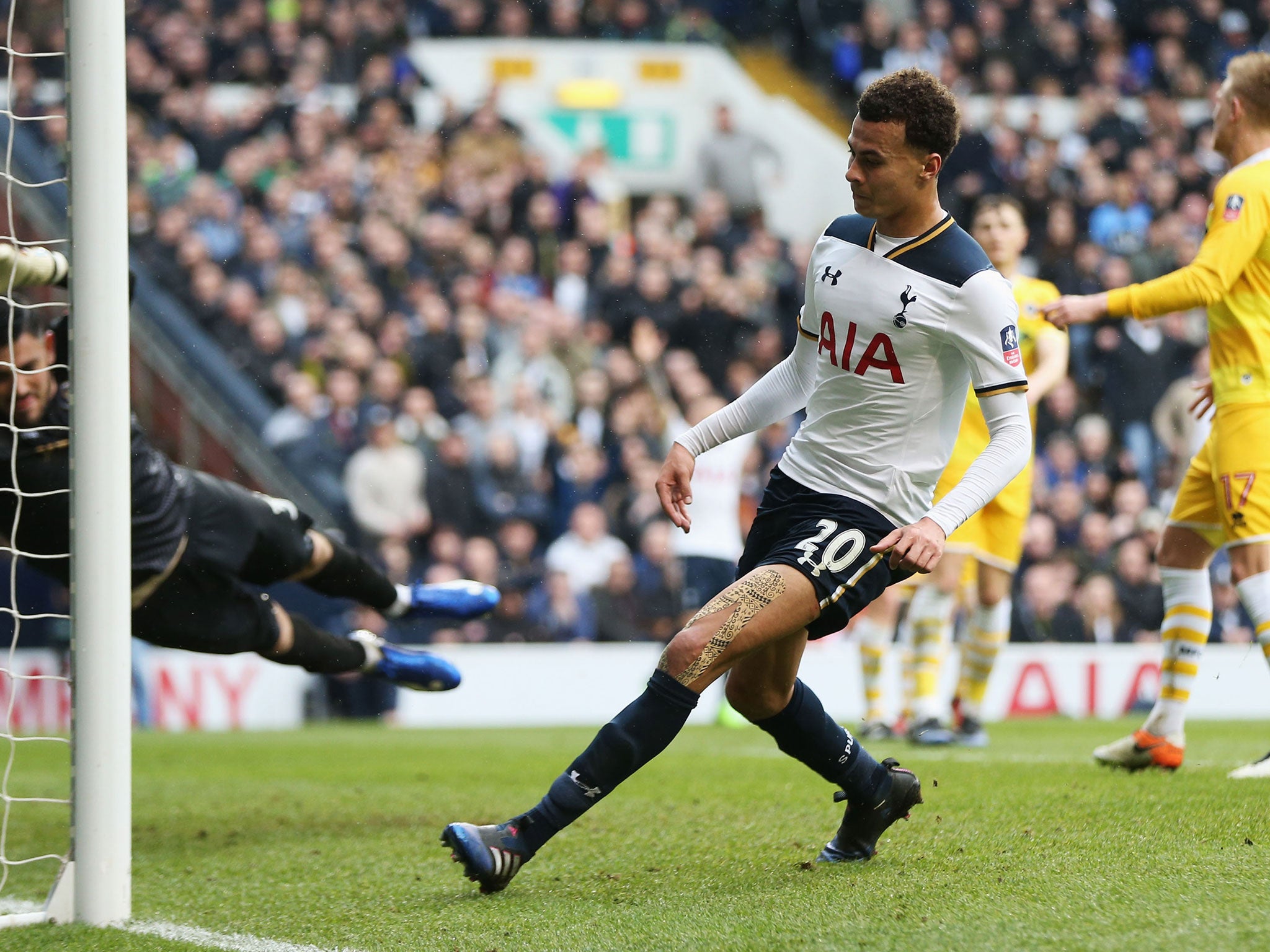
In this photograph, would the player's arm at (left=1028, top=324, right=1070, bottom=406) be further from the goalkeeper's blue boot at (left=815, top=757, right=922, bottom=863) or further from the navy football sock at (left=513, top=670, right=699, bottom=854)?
the navy football sock at (left=513, top=670, right=699, bottom=854)

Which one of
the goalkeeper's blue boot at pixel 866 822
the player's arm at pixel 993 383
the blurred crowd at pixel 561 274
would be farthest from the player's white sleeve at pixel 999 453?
the blurred crowd at pixel 561 274

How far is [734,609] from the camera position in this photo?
352 cm

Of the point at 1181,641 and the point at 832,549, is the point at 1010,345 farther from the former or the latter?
the point at 1181,641

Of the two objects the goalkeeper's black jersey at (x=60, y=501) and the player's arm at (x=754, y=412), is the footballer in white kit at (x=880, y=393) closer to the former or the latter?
the player's arm at (x=754, y=412)

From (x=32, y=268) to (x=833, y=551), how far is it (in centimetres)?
243

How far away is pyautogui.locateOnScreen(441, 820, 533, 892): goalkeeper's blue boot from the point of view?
3.51 meters

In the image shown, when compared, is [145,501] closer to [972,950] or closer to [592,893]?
[592,893]

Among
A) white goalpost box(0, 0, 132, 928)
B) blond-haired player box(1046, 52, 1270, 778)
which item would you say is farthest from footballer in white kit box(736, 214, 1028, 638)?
white goalpost box(0, 0, 132, 928)

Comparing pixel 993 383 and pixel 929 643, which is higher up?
pixel 993 383

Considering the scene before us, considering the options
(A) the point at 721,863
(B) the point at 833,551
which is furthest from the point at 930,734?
(B) the point at 833,551

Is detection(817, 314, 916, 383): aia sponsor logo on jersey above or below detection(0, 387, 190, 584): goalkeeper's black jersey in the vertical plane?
above

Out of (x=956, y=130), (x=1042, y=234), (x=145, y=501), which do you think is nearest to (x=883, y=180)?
(x=956, y=130)

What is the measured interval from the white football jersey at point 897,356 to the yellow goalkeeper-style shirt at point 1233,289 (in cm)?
131

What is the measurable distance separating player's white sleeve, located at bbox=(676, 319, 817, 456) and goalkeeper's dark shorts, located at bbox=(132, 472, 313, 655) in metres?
1.96
